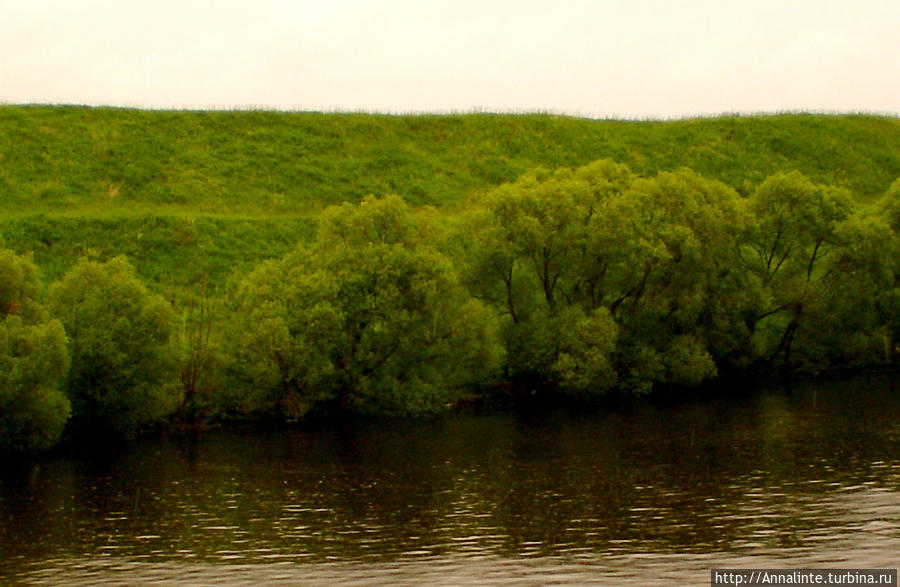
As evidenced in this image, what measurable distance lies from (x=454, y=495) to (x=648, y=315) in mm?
22900

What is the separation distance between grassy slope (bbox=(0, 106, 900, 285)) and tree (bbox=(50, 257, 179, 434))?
14.2 meters

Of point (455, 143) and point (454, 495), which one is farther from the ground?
point (455, 143)

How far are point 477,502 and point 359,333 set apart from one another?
1675 cm

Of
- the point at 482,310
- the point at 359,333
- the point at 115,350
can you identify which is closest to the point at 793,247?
the point at 482,310

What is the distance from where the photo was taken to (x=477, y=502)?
30.6m

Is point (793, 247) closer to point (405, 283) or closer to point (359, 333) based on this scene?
point (405, 283)

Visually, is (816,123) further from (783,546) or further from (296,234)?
(783,546)

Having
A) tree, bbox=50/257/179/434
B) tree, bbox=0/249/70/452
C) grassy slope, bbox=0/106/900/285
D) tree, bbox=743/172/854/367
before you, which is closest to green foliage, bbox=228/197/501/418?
tree, bbox=50/257/179/434

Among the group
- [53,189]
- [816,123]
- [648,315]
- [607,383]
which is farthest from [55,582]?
[816,123]

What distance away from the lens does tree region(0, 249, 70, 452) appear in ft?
123

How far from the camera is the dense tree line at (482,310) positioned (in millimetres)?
41312

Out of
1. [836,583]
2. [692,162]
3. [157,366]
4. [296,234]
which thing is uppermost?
[692,162]

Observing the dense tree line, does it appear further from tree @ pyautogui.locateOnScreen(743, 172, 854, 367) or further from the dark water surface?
the dark water surface

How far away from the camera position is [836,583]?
21500 mm
